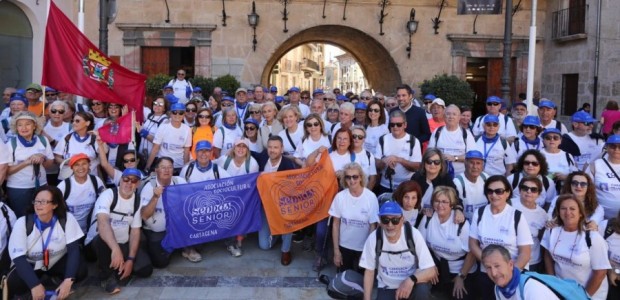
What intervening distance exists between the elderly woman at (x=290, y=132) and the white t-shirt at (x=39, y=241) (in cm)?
296

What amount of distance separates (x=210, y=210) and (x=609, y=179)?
15.3 feet

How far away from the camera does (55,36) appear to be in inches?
276

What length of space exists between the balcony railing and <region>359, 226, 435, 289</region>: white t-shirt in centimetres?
1302

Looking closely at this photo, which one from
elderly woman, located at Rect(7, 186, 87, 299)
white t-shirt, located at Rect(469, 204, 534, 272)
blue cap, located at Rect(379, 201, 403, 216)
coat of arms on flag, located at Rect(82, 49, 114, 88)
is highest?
coat of arms on flag, located at Rect(82, 49, 114, 88)

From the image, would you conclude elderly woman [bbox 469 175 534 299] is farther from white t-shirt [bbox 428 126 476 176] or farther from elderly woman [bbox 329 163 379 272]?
white t-shirt [bbox 428 126 476 176]

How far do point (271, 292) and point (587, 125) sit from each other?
15.7ft

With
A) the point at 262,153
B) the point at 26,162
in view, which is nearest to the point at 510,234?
the point at 262,153

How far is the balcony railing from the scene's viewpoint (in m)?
15.4

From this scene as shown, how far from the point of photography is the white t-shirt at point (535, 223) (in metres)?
5.37

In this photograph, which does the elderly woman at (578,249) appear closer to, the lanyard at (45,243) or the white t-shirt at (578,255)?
the white t-shirt at (578,255)

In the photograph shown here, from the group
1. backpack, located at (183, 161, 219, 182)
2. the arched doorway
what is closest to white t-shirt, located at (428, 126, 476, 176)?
backpack, located at (183, 161, 219, 182)

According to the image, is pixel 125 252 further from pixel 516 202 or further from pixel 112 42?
pixel 112 42

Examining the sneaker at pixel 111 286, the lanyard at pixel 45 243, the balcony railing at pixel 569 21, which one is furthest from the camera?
the balcony railing at pixel 569 21

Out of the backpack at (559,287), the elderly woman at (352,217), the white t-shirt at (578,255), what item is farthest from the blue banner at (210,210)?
the backpack at (559,287)
